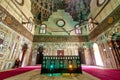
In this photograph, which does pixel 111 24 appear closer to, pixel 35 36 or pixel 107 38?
pixel 107 38

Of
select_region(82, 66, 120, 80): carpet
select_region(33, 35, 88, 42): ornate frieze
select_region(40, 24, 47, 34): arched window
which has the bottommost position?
select_region(82, 66, 120, 80): carpet

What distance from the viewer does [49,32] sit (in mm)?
11117

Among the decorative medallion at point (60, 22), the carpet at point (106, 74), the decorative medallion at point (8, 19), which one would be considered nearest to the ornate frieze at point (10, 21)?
the decorative medallion at point (8, 19)

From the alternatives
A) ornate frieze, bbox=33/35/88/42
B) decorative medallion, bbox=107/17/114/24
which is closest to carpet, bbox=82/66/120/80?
decorative medallion, bbox=107/17/114/24

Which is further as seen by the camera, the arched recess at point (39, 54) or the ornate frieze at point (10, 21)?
the arched recess at point (39, 54)

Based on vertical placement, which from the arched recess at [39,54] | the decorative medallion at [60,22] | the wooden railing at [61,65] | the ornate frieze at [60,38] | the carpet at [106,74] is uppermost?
the decorative medallion at [60,22]

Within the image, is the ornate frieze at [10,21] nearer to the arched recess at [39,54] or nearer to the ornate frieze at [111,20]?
the arched recess at [39,54]

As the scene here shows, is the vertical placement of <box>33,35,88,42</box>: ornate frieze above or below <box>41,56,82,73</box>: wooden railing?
above

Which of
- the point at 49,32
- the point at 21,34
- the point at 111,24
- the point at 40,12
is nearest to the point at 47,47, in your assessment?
the point at 49,32

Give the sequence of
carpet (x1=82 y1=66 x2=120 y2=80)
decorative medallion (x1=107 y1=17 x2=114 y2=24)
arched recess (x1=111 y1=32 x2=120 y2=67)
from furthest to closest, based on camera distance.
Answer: decorative medallion (x1=107 y1=17 x2=114 y2=24)
arched recess (x1=111 y1=32 x2=120 y2=67)
carpet (x1=82 y1=66 x2=120 y2=80)

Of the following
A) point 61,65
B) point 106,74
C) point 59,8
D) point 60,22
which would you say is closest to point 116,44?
point 106,74

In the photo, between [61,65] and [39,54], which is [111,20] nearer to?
[61,65]

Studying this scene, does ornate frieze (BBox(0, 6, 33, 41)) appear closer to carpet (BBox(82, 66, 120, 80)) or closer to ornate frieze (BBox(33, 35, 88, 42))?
ornate frieze (BBox(33, 35, 88, 42))

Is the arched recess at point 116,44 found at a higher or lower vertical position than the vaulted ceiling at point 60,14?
lower
